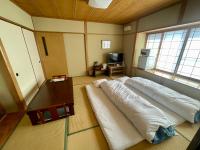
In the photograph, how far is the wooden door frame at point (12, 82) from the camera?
1674mm

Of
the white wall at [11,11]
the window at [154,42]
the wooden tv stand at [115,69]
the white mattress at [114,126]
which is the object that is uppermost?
the white wall at [11,11]

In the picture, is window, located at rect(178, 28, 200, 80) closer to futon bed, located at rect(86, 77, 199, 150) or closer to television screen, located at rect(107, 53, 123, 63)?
futon bed, located at rect(86, 77, 199, 150)

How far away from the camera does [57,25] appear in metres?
3.41

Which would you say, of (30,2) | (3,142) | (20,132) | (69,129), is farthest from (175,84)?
(30,2)

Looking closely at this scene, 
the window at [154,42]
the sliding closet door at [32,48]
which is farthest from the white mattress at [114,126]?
the window at [154,42]

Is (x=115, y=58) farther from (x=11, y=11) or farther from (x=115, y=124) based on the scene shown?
(x=11, y=11)

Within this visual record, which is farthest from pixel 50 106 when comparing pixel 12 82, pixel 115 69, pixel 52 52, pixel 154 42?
pixel 154 42

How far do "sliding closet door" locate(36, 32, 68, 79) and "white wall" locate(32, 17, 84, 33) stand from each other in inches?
7.6

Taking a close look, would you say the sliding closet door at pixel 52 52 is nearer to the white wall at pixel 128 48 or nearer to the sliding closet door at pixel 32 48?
the sliding closet door at pixel 32 48

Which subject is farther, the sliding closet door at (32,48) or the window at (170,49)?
the window at (170,49)

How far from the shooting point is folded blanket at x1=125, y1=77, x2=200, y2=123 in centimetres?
156


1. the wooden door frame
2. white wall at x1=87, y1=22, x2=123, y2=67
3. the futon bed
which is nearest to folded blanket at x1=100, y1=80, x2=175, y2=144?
the futon bed

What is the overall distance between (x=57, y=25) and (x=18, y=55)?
6.35ft

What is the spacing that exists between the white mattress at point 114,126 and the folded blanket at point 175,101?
95 centimetres
